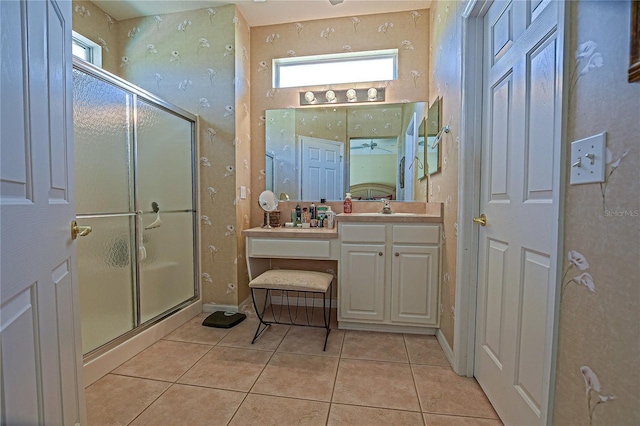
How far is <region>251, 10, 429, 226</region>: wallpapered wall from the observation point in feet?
7.93

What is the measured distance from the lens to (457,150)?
1.56 m

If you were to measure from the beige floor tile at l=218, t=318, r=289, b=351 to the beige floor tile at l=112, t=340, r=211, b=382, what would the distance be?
175 mm

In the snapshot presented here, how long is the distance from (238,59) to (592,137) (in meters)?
2.54

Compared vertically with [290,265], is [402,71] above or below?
above

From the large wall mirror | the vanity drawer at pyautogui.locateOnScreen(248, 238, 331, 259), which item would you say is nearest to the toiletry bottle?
the large wall mirror

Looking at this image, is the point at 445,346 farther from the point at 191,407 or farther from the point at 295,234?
the point at 191,407

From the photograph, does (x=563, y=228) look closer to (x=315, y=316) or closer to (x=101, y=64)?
(x=315, y=316)

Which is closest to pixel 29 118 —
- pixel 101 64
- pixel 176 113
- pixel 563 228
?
pixel 563 228

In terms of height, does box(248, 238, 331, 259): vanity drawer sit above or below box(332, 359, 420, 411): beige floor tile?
above

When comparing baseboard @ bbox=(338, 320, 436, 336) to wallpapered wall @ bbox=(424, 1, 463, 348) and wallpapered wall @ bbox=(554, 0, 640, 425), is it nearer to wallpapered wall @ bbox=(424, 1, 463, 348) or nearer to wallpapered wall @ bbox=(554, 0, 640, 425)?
wallpapered wall @ bbox=(424, 1, 463, 348)

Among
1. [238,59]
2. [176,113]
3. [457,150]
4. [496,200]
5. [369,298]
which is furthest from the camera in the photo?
[238,59]

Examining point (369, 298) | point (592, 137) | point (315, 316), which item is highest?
point (592, 137)

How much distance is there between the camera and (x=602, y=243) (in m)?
0.62

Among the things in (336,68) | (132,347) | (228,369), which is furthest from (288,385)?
(336,68)
